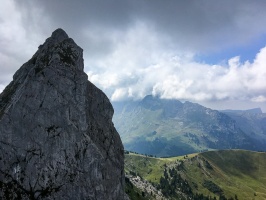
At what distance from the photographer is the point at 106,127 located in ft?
290

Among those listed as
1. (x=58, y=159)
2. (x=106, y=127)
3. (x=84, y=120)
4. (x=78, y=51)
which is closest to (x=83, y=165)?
(x=58, y=159)

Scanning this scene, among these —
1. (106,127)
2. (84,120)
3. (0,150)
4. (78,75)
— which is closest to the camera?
(0,150)

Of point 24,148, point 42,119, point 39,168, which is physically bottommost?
point 39,168

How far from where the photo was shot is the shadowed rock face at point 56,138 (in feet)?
223

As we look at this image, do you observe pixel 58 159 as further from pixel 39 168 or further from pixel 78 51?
pixel 78 51

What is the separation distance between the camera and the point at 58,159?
234 ft

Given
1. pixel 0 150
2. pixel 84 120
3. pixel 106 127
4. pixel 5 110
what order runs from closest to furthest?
pixel 0 150 < pixel 5 110 < pixel 84 120 < pixel 106 127

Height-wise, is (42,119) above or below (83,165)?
above

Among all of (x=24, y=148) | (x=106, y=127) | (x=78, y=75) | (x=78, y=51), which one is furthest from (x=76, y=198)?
(x=78, y=51)

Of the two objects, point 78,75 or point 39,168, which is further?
point 78,75

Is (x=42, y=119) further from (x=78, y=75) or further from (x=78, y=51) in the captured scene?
(x=78, y=51)

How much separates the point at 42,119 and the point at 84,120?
A: 10.9 m

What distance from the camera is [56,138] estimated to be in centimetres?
7269

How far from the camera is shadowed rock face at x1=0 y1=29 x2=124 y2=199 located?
6806cm
